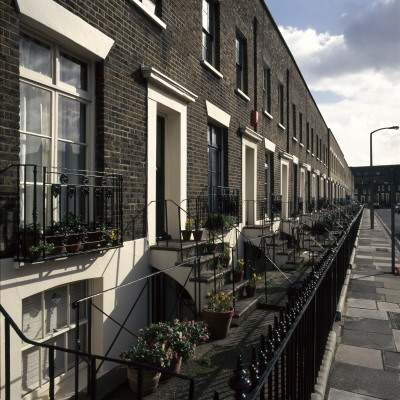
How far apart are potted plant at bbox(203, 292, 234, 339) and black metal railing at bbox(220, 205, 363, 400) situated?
1.32 m

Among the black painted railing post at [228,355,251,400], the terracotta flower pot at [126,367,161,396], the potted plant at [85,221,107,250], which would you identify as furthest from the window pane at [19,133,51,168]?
the black painted railing post at [228,355,251,400]

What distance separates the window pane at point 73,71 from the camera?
4.55 meters

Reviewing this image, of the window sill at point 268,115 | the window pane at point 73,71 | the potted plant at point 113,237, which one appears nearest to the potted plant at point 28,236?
the potted plant at point 113,237

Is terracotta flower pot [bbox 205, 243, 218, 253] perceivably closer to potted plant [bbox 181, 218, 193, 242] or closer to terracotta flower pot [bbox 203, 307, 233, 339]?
potted plant [bbox 181, 218, 193, 242]

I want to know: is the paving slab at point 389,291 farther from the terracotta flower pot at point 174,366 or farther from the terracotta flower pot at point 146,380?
the terracotta flower pot at point 146,380

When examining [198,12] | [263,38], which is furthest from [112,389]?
[263,38]

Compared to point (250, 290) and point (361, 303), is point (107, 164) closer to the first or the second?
point (250, 290)

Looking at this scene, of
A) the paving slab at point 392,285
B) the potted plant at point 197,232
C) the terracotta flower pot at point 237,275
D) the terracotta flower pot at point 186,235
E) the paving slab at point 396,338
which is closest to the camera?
the paving slab at point 396,338

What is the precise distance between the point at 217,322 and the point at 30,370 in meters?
2.39

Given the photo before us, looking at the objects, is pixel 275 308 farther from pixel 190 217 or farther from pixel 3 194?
pixel 3 194

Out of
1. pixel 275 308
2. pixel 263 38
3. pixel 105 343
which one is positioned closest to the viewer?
pixel 105 343

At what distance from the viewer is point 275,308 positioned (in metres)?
6.45

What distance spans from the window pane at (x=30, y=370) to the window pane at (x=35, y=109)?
247cm

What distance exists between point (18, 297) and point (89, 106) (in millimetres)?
2598
